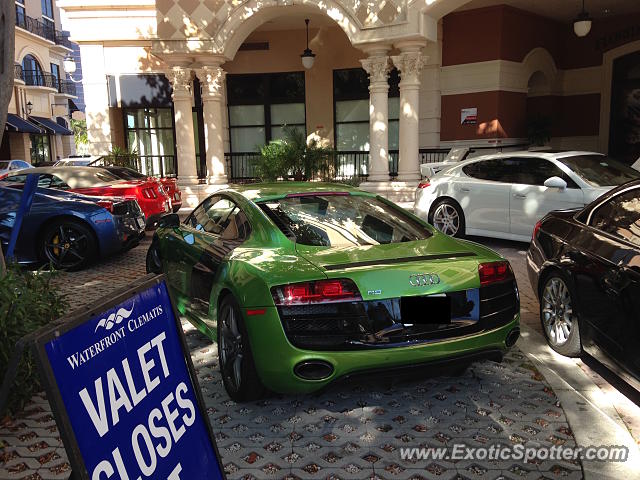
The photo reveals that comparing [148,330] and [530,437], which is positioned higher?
[148,330]

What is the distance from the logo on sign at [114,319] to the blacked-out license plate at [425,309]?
180 centimetres

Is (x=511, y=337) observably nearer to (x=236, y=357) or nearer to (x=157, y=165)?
(x=236, y=357)

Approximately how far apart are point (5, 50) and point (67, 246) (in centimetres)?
469

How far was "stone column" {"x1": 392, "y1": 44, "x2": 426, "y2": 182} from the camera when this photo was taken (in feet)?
45.2

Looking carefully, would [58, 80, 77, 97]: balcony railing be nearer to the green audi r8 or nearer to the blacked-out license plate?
the green audi r8

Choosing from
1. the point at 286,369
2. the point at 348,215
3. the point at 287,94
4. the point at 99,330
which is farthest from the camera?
the point at 287,94

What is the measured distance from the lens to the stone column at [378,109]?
14117mm

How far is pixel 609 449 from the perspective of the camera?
3203 mm

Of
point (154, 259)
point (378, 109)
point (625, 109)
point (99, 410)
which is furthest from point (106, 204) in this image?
point (625, 109)

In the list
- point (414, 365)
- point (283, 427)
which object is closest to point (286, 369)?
point (283, 427)

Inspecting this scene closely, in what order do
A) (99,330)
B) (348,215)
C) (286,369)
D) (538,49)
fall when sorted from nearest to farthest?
(99,330) → (286,369) → (348,215) → (538,49)

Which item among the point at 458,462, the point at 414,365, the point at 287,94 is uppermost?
the point at 287,94

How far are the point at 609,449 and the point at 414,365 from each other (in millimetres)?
1192

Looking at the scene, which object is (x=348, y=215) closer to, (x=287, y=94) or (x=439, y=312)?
(x=439, y=312)
